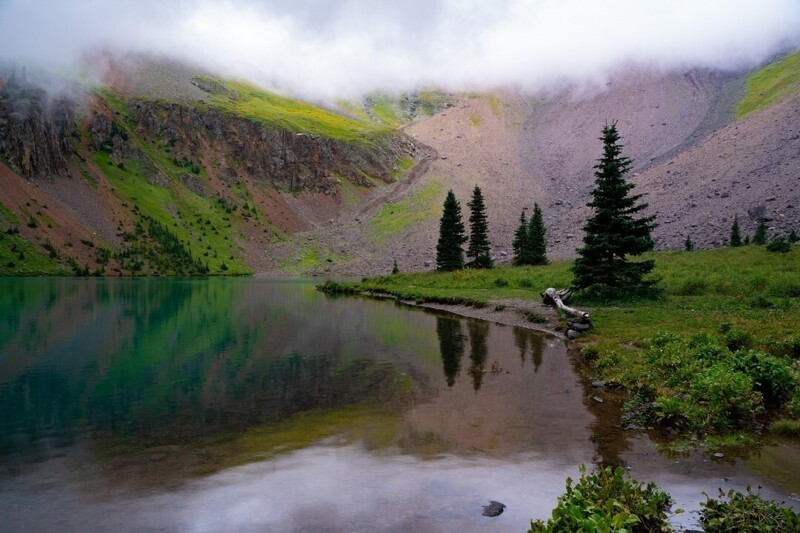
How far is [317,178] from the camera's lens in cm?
18988

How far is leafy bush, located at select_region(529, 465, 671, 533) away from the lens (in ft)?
23.1

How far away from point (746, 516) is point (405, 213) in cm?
15768

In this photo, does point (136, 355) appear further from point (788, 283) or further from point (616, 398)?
point (788, 283)

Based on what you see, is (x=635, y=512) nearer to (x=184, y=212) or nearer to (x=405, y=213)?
(x=405, y=213)

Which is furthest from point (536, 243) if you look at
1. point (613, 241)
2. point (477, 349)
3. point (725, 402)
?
point (725, 402)

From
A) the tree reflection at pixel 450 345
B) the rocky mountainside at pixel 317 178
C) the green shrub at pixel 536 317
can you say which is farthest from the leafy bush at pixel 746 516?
the rocky mountainside at pixel 317 178

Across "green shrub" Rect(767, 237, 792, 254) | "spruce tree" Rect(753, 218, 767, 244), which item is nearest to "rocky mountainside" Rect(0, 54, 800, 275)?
"spruce tree" Rect(753, 218, 767, 244)

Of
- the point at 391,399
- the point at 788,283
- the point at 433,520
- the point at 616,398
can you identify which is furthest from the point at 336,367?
the point at 788,283

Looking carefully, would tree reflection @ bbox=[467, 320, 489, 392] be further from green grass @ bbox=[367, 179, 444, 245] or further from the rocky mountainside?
green grass @ bbox=[367, 179, 444, 245]

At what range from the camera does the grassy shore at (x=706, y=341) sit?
13.9 m

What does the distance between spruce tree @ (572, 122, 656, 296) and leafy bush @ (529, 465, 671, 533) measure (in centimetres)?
2908

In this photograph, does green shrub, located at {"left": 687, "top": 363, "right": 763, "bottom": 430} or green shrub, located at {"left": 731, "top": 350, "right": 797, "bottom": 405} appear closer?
green shrub, located at {"left": 687, "top": 363, "right": 763, "bottom": 430}

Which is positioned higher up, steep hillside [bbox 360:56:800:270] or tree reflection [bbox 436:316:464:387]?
steep hillside [bbox 360:56:800:270]

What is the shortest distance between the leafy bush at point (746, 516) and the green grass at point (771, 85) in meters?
147
